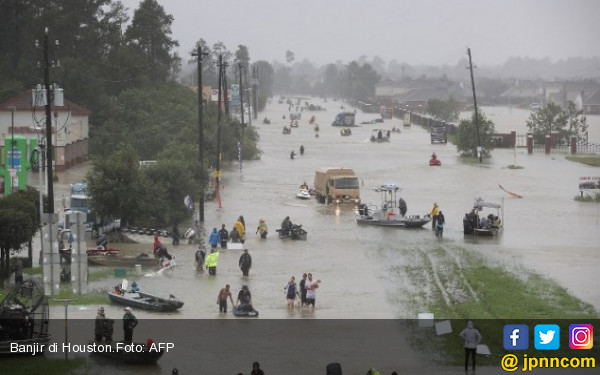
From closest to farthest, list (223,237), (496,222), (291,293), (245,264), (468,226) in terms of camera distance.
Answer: (291,293)
(245,264)
(223,237)
(468,226)
(496,222)

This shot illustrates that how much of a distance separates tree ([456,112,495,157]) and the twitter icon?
5423cm

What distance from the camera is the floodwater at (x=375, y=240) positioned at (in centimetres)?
2886

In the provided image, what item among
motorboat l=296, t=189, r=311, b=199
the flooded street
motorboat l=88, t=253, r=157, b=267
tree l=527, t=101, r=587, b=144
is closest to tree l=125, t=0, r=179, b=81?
the flooded street

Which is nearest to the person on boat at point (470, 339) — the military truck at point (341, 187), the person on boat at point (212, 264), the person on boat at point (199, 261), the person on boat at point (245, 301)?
the person on boat at point (245, 301)

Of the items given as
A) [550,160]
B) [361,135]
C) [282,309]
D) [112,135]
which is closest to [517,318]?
[282,309]

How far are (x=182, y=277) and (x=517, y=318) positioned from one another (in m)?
9.39

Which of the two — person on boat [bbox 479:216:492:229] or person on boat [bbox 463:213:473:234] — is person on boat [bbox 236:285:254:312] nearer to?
person on boat [bbox 463:213:473:234]

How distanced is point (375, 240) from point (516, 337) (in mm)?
17045

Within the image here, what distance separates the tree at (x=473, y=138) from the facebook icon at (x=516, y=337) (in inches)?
2125

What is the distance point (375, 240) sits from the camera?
40.0 meters

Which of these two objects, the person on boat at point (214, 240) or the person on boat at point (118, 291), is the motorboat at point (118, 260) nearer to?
the person on boat at point (214, 240)

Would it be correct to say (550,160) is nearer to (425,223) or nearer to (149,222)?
(425,223)

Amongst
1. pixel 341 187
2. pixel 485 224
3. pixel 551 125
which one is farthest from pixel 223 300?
pixel 551 125

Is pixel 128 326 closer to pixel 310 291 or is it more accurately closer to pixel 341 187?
pixel 310 291
